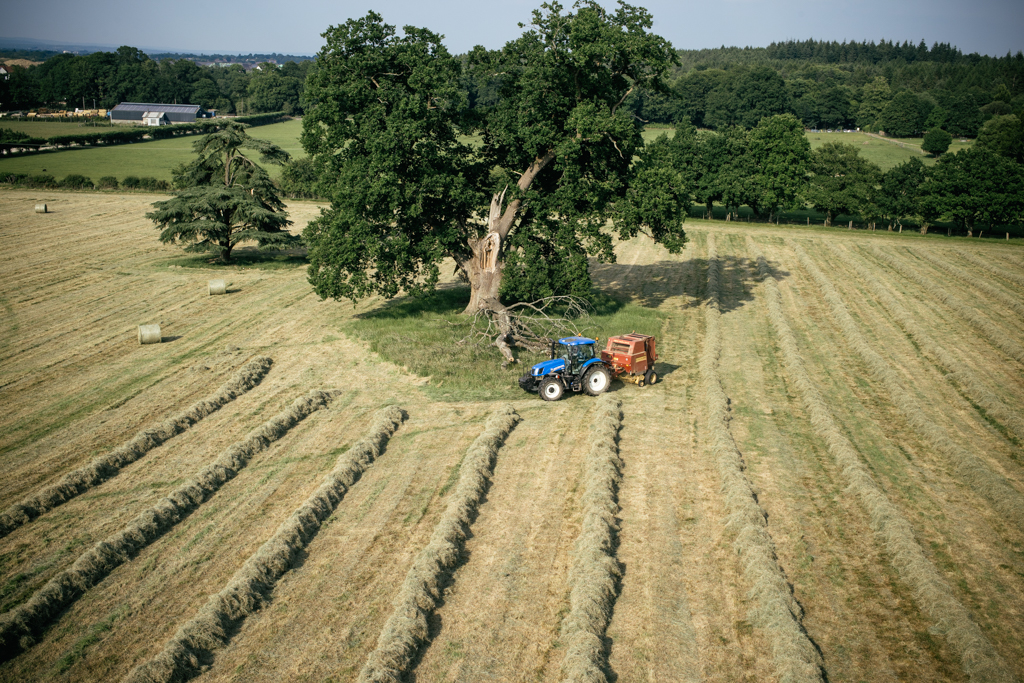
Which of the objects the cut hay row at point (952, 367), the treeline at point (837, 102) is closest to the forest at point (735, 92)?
the treeline at point (837, 102)

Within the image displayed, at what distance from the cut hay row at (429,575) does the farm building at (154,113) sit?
13723cm

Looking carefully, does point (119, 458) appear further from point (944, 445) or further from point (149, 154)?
point (149, 154)

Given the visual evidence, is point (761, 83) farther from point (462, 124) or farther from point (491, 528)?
point (491, 528)

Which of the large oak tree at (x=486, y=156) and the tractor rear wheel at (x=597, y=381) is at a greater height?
the large oak tree at (x=486, y=156)

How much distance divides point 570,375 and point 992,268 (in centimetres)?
3457

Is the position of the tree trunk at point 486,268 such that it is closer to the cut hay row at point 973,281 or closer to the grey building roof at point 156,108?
the cut hay row at point 973,281

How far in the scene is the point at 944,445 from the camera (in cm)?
1797

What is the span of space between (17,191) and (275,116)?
7926 centimetres

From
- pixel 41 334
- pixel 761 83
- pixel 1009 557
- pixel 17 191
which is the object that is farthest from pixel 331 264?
pixel 761 83

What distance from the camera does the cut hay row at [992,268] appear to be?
127 feet

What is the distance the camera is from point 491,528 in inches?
557

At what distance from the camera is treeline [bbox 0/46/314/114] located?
468ft

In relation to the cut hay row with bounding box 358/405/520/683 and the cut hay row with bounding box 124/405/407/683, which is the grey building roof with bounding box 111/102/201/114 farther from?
the cut hay row with bounding box 358/405/520/683

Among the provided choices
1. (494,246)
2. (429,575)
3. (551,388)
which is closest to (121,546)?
(429,575)
